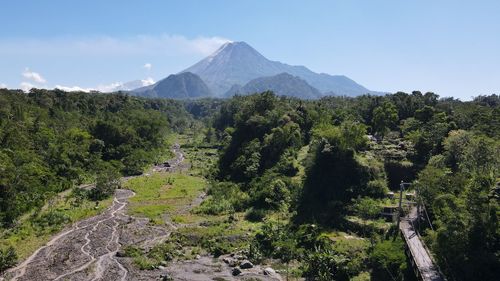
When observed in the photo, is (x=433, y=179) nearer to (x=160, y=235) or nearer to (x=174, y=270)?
(x=174, y=270)

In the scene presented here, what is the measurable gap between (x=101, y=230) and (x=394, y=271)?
35.4 m

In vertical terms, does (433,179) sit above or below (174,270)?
above

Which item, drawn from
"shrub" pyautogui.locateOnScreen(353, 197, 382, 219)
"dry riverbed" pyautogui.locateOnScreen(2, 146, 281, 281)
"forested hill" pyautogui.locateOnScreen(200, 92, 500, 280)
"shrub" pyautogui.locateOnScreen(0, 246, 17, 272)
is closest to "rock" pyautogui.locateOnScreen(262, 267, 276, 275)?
"dry riverbed" pyautogui.locateOnScreen(2, 146, 281, 281)

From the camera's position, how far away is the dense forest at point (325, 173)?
3459cm

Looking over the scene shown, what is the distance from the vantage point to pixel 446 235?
31188 mm

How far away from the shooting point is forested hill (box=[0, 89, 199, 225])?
5972 centimetres

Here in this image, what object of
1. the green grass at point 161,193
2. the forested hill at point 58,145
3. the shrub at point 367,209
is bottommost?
the green grass at point 161,193

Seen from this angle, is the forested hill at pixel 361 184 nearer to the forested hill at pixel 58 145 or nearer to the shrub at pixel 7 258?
the shrub at pixel 7 258

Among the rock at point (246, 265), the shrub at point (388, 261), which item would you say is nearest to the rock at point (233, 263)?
the rock at point (246, 265)

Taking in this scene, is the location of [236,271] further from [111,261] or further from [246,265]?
[111,261]

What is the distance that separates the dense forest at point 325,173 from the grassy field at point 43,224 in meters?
1.89

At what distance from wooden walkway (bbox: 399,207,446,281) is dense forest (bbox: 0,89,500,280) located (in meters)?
0.80

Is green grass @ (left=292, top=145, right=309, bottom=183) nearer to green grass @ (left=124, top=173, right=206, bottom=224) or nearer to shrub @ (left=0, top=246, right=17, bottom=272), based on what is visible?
green grass @ (left=124, top=173, right=206, bottom=224)

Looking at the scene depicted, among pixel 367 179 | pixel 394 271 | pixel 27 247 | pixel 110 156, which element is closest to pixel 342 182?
pixel 367 179
